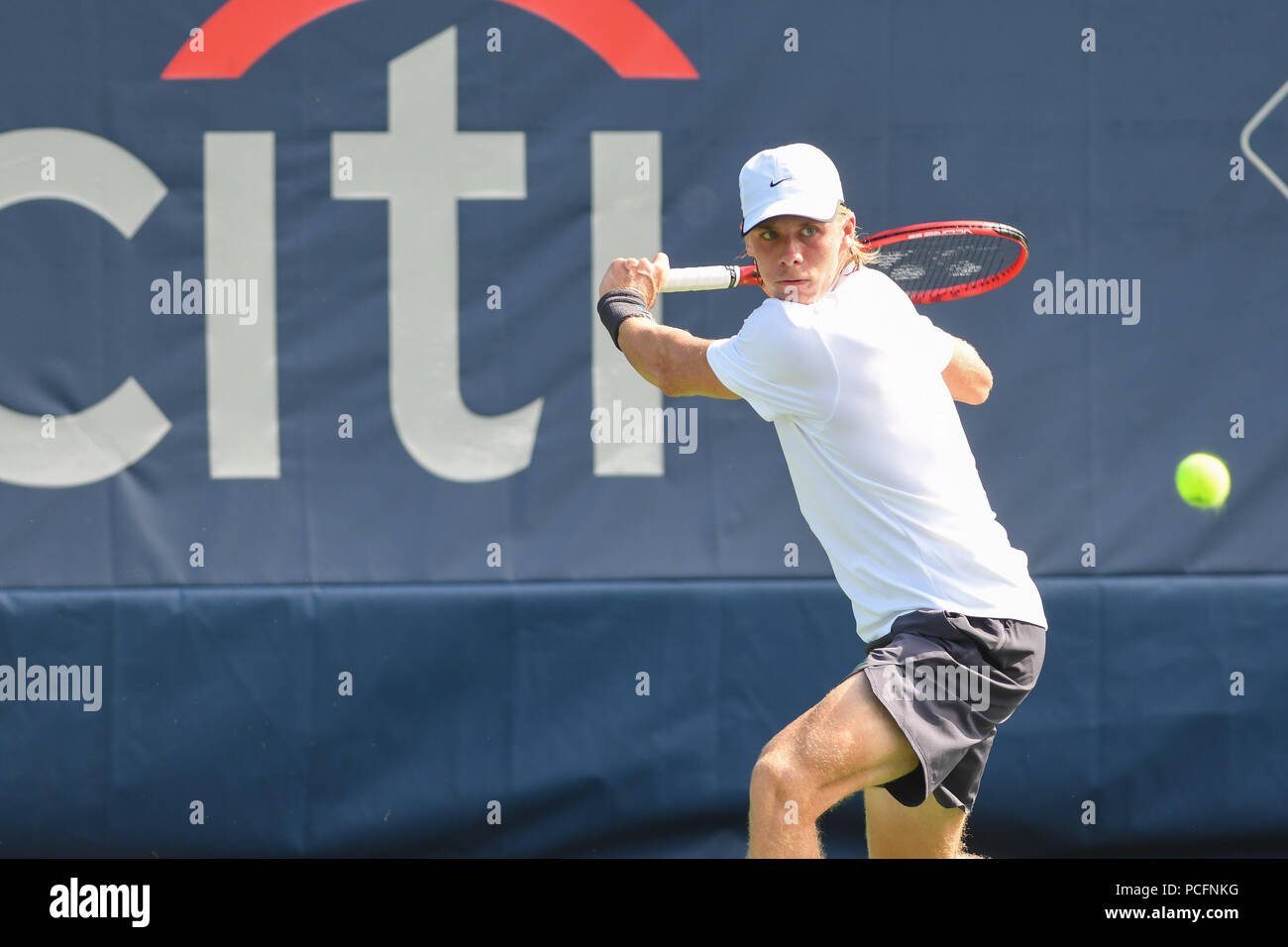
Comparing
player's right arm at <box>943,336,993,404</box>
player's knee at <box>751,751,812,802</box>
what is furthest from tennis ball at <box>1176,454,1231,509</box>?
player's knee at <box>751,751,812,802</box>

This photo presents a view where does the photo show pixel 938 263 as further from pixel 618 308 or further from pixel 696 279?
pixel 618 308

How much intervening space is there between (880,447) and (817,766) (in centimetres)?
57

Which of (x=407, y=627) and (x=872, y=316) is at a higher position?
(x=872, y=316)

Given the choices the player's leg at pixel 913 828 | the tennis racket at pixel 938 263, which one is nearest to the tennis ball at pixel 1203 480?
the tennis racket at pixel 938 263

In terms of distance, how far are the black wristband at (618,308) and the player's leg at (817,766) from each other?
823 mm

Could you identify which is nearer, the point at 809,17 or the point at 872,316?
the point at 872,316

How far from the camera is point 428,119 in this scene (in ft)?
12.7

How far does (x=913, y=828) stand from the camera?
2729 millimetres

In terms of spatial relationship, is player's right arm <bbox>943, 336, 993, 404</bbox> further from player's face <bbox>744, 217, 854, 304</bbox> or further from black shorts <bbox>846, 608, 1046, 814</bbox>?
black shorts <bbox>846, 608, 1046, 814</bbox>

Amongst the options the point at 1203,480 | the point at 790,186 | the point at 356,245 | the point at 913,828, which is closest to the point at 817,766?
the point at 913,828

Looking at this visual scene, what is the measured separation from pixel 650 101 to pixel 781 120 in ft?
1.19
